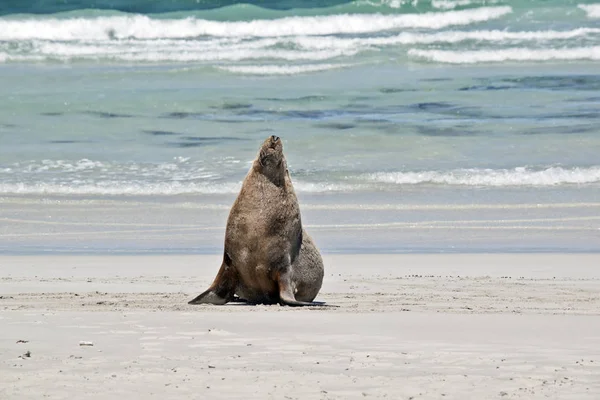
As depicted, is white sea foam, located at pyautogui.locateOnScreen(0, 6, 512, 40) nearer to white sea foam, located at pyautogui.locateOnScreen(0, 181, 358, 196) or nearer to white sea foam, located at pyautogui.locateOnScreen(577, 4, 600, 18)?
white sea foam, located at pyautogui.locateOnScreen(577, 4, 600, 18)

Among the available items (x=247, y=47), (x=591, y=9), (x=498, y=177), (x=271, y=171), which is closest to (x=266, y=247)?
(x=271, y=171)

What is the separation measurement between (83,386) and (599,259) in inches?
247

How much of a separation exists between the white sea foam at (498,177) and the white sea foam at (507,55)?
1311cm

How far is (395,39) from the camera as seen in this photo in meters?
31.9

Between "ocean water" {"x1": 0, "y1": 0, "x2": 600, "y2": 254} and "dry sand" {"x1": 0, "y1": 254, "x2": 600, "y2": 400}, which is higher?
"dry sand" {"x1": 0, "y1": 254, "x2": 600, "y2": 400}

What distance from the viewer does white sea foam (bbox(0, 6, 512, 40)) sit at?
34719mm

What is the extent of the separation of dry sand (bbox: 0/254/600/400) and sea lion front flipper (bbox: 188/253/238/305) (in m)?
0.17

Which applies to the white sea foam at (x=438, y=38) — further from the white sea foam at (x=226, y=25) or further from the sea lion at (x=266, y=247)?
the sea lion at (x=266, y=247)

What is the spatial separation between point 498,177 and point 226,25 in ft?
71.5

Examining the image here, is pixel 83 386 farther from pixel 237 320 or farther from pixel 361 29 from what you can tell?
pixel 361 29

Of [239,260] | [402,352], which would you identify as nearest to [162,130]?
[239,260]

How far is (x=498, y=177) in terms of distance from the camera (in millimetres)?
14797

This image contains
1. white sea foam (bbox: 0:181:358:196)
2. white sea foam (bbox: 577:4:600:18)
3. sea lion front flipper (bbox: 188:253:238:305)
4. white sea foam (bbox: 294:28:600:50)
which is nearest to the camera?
sea lion front flipper (bbox: 188:253:238:305)

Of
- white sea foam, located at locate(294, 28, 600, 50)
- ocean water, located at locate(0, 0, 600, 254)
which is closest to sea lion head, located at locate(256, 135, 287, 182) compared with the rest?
ocean water, located at locate(0, 0, 600, 254)
